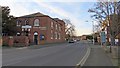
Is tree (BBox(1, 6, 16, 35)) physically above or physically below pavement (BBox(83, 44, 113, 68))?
above

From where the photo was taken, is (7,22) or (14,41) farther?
(7,22)

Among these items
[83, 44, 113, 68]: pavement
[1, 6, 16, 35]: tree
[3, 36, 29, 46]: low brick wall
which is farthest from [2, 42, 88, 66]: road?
[1, 6, 16, 35]: tree

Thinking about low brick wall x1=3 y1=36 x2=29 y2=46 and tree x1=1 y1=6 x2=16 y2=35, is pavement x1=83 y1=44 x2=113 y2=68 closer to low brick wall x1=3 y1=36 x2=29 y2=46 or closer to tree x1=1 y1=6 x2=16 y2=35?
low brick wall x1=3 y1=36 x2=29 y2=46

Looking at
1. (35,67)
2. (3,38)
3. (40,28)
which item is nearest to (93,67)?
(35,67)

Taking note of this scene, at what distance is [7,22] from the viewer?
6981cm

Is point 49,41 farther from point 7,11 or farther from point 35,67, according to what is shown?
point 35,67

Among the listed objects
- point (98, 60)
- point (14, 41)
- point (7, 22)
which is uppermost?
point (7, 22)

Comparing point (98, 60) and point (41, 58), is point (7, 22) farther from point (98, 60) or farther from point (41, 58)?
point (98, 60)

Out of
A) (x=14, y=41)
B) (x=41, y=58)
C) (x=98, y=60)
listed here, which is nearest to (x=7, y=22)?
(x=14, y=41)

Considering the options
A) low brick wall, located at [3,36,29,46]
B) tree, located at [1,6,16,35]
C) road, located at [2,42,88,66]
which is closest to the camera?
road, located at [2,42,88,66]

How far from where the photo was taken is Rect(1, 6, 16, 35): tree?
226 ft

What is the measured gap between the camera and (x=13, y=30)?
240ft

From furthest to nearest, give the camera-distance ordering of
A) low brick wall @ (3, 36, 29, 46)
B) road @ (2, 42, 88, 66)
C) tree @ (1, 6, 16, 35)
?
tree @ (1, 6, 16, 35) < low brick wall @ (3, 36, 29, 46) < road @ (2, 42, 88, 66)

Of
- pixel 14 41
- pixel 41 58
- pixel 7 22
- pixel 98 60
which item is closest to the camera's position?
pixel 98 60
